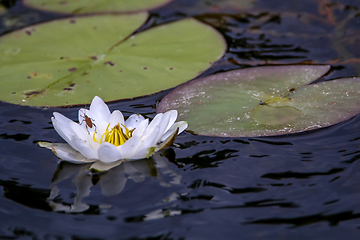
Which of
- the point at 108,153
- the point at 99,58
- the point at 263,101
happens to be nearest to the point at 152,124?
the point at 108,153

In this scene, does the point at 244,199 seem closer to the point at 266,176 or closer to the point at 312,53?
the point at 266,176

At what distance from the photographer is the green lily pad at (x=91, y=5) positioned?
4082 mm

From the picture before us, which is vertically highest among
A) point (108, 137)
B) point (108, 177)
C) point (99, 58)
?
point (99, 58)

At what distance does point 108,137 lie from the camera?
80.7 inches

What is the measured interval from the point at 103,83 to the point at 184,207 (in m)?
1.43

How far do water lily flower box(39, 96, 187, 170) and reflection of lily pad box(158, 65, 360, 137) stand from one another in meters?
0.33

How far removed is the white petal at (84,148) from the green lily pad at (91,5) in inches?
101

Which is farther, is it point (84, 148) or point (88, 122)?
point (88, 122)

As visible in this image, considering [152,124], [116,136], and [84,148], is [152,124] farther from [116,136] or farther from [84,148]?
[84,148]

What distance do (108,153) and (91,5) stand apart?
112 inches

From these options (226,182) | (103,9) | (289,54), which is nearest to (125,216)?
(226,182)

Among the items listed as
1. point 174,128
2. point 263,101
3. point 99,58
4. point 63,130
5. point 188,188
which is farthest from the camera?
point 99,58

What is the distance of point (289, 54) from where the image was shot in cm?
322

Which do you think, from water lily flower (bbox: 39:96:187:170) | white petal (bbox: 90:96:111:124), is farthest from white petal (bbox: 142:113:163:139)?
white petal (bbox: 90:96:111:124)
